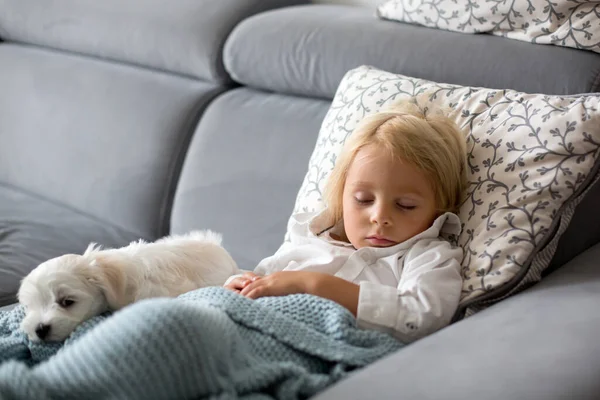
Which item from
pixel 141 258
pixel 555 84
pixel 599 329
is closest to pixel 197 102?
pixel 141 258

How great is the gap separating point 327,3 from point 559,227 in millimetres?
1218

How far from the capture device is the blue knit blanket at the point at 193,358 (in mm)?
986

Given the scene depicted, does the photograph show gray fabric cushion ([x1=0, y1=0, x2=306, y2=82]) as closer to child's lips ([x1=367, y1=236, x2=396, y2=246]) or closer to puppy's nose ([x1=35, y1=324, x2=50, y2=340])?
child's lips ([x1=367, y1=236, x2=396, y2=246])

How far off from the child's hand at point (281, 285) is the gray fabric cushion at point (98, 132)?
2.83 feet

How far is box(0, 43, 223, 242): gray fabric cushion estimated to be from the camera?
220 centimetres

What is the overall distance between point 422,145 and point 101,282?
58 centimetres

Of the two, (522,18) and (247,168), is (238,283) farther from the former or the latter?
(522,18)

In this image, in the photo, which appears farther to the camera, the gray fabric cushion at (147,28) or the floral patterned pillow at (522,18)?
the gray fabric cushion at (147,28)

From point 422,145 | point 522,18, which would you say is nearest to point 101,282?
point 422,145

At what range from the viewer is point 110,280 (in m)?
1.41

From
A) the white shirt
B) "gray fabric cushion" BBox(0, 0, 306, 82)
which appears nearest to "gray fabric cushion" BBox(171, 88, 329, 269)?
"gray fabric cushion" BBox(0, 0, 306, 82)

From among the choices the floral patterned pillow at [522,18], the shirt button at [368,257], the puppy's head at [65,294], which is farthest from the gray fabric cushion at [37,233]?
the floral patterned pillow at [522,18]

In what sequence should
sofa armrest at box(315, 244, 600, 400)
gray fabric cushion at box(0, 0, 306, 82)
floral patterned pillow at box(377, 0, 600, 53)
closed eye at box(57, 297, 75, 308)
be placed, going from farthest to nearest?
gray fabric cushion at box(0, 0, 306, 82) → floral patterned pillow at box(377, 0, 600, 53) → closed eye at box(57, 297, 75, 308) → sofa armrest at box(315, 244, 600, 400)

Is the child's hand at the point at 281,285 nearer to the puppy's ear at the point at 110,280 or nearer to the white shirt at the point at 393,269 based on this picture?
the white shirt at the point at 393,269
